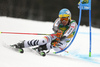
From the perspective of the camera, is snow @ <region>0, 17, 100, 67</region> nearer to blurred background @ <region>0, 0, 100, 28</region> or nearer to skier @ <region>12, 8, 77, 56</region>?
skier @ <region>12, 8, 77, 56</region>

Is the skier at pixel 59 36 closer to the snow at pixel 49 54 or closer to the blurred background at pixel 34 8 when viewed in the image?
the snow at pixel 49 54

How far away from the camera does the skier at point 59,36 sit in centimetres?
487

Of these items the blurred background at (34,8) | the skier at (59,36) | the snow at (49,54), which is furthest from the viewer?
the blurred background at (34,8)

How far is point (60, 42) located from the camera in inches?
203

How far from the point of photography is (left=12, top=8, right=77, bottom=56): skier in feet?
16.0

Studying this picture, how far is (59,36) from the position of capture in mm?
4973

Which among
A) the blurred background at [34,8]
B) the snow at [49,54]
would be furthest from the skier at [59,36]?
the blurred background at [34,8]

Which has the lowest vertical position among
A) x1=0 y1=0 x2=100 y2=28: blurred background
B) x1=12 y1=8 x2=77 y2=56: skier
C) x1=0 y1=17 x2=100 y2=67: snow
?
A: x1=0 y1=17 x2=100 y2=67: snow

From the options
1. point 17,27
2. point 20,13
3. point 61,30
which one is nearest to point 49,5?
point 20,13

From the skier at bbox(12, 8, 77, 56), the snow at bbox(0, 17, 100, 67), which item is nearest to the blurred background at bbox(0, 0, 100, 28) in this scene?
the snow at bbox(0, 17, 100, 67)

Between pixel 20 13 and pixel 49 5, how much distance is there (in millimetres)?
1672

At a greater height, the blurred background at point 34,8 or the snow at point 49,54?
the blurred background at point 34,8

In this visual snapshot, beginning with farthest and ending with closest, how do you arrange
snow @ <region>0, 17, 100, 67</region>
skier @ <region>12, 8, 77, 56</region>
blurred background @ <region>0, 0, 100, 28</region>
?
blurred background @ <region>0, 0, 100, 28</region> < skier @ <region>12, 8, 77, 56</region> < snow @ <region>0, 17, 100, 67</region>

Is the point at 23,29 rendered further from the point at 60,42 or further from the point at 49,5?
the point at 49,5
